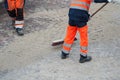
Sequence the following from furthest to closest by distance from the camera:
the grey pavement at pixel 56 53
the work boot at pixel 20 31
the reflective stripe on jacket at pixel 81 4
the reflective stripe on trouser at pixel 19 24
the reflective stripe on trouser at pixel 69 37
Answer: the reflective stripe on trouser at pixel 19 24 < the work boot at pixel 20 31 < the reflective stripe on trouser at pixel 69 37 < the reflective stripe on jacket at pixel 81 4 < the grey pavement at pixel 56 53

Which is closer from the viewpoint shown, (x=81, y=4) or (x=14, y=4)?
(x=81, y=4)

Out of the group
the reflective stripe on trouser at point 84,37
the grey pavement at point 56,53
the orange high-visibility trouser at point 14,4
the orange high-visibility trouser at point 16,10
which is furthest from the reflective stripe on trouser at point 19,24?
the reflective stripe on trouser at point 84,37

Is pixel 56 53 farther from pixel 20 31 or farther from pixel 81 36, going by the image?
pixel 20 31

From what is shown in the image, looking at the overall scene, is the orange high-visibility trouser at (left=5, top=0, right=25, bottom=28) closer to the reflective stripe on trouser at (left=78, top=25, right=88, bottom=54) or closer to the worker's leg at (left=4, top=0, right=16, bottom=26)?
the worker's leg at (left=4, top=0, right=16, bottom=26)

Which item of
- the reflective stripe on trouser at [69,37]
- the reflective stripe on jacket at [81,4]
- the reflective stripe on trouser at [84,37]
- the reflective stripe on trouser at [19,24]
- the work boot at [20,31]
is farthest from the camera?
the reflective stripe on trouser at [19,24]

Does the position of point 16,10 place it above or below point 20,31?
above

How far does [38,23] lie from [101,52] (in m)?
2.15

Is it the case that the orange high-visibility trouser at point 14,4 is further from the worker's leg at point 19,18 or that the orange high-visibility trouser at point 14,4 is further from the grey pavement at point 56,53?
the grey pavement at point 56,53

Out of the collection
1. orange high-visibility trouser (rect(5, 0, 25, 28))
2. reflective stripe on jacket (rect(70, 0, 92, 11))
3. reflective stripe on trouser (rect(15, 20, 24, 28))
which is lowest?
reflective stripe on trouser (rect(15, 20, 24, 28))

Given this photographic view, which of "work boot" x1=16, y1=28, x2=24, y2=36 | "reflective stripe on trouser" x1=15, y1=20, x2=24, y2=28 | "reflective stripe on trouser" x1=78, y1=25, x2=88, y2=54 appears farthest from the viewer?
"reflective stripe on trouser" x1=15, y1=20, x2=24, y2=28

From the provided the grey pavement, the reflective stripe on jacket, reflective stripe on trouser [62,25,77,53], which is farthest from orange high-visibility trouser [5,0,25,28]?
the reflective stripe on jacket

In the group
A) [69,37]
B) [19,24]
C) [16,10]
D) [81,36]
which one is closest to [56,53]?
[69,37]

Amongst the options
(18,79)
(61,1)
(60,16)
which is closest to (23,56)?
(18,79)

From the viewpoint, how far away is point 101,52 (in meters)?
6.29
